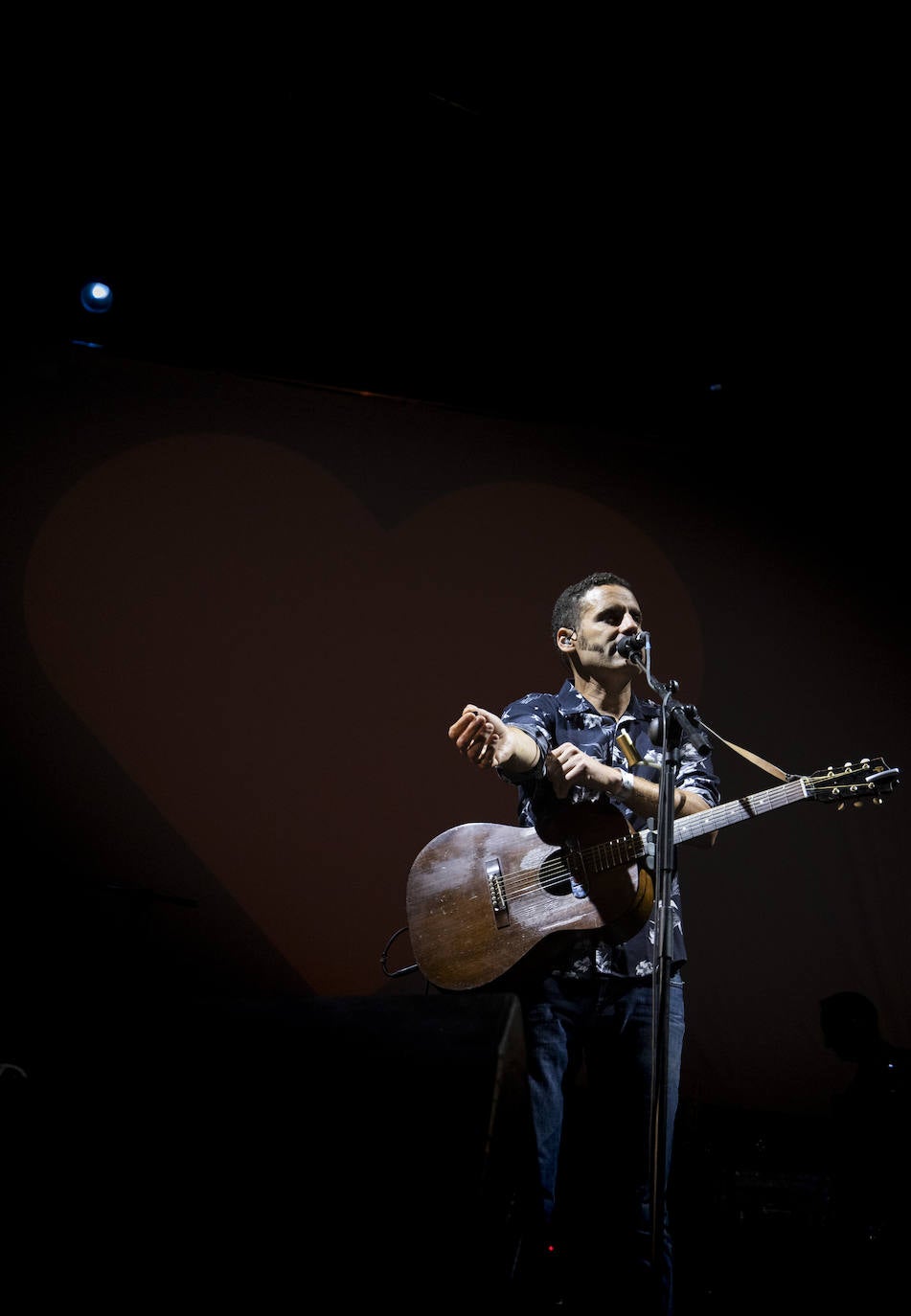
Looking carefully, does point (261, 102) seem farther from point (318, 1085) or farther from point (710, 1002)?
point (710, 1002)

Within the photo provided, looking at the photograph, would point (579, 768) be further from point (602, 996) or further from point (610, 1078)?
point (610, 1078)

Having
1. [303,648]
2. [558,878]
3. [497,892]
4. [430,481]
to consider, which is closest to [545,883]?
[558,878]

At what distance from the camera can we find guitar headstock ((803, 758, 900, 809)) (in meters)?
2.54

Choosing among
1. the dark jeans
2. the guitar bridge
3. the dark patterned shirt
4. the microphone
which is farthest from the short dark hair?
the dark jeans

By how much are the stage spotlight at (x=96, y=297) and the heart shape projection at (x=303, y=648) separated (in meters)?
0.67

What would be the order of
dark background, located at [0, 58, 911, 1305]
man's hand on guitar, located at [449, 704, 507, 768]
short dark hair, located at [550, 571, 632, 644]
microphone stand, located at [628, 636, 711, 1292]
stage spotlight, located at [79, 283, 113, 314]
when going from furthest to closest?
1. stage spotlight, located at [79, 283, 113, 314]
2. dark background, located at [0, 58, 911, 1305]
3. short dark hair, located at [550, 571, 632, 644]
4. man's hand on guitar, located at [449, 704, 507, 768]
5. microphone stand, located at [628, 636, 711, 1292]

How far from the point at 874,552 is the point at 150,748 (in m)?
3.61

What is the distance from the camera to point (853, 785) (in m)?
2.57

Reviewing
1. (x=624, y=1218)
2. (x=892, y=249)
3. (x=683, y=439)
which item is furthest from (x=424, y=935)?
(x=892, y=249)

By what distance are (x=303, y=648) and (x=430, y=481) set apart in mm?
1052

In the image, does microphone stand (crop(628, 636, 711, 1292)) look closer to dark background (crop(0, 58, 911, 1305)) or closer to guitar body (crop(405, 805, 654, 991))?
guitar body (crop(405, 805, 654, 991))

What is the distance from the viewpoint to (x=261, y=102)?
3.69m

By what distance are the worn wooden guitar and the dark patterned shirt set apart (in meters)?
0.06

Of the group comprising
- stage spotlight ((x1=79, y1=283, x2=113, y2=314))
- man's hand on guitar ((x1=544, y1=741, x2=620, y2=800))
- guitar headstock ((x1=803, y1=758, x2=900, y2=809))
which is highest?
stage spotlight ((x1=79, y1=283, x2=113, y2=314))
